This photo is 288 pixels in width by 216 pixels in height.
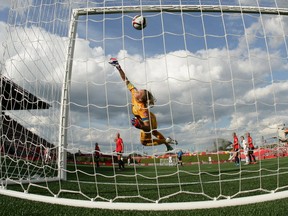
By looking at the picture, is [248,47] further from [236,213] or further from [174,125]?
[236,213]

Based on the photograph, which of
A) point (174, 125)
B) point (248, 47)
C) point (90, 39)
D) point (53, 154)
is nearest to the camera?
point (174, 125)

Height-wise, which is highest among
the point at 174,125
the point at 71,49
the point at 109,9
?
the point at 109,9

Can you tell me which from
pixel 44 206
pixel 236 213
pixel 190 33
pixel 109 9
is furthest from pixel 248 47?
pixel 109 9

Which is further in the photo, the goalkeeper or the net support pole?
the net support pole

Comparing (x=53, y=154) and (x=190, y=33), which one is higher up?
(x=190, y=33)

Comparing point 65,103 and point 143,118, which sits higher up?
point 65,103

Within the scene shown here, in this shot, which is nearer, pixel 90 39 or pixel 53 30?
pixel 90 39

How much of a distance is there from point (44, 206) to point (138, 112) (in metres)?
3.43

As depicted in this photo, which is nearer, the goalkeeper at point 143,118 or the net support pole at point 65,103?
the goalkeeper at point 143,118

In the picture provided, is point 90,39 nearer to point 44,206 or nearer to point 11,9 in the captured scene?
point 11,9

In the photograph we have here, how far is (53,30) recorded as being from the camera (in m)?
5.58

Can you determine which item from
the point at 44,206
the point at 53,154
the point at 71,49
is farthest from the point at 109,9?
the point at 44,206

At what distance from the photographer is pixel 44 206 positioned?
3.42m

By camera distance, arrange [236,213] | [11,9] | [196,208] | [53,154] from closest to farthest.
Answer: [236,213] → [196,208] → [11,9] → [53,154]
